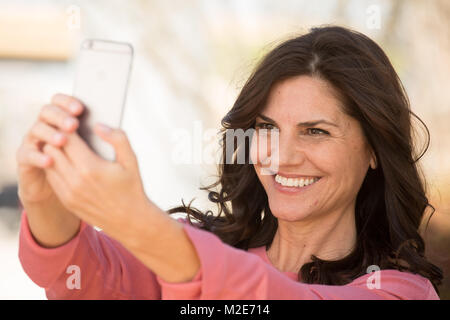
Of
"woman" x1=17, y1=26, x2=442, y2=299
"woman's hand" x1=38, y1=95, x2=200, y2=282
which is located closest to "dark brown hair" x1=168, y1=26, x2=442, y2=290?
"woman" x1=17, y1=26, x2=442, y2=299

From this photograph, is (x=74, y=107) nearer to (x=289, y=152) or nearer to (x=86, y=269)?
(x=86, y=269)

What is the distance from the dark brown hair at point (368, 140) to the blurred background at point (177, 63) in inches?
75.5

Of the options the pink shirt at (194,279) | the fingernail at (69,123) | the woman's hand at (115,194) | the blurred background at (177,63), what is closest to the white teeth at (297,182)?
the pink shirt at (194,279)

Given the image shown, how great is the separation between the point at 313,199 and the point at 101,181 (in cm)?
92

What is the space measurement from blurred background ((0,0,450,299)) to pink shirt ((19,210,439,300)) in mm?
2150

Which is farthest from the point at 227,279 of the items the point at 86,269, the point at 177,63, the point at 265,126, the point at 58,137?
the point at 177,63

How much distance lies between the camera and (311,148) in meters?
1.73

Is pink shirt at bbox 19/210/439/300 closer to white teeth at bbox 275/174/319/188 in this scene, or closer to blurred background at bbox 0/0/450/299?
white teeth at bbox 275/174/319/188

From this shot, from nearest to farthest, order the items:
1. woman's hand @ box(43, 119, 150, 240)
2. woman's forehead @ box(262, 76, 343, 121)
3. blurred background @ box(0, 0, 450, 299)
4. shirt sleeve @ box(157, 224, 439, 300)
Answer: woman's hand @ box(43, 119, 150, 240) < shirt sleeve @ box(157, 224, 439, 300) < woman's forehead @ box(262, 76, 343, 121) < blurred background @ box(0, 0, 450, 299)

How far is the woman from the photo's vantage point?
1.45 m

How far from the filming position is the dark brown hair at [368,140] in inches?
68.6

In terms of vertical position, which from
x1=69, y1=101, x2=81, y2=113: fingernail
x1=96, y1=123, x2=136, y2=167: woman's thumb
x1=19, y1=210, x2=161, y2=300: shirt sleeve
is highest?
x1=69, y1=101, x2=81, y2=113: fingernail
